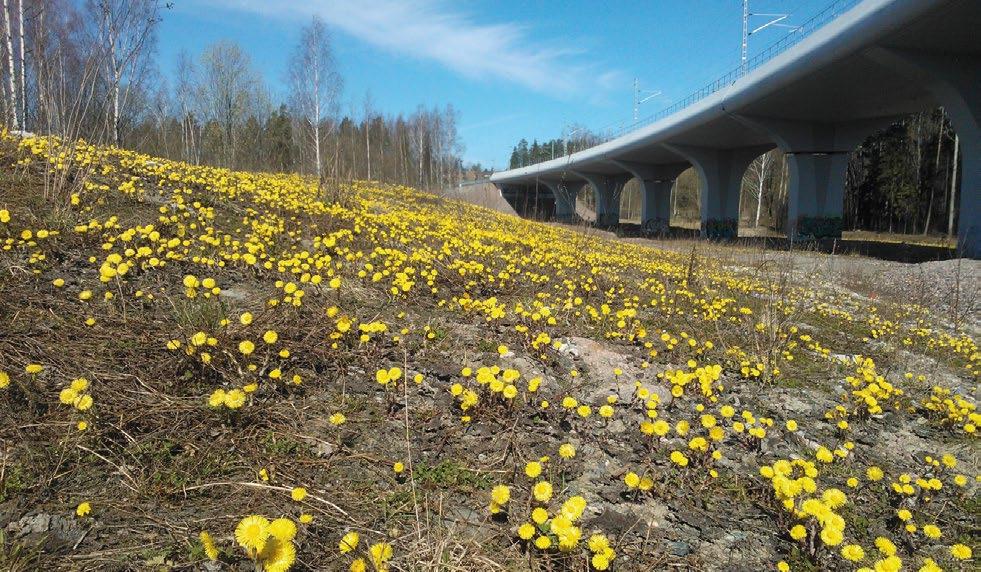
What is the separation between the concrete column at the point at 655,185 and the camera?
37.7 meters

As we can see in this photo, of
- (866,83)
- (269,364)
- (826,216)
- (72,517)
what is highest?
(866,83)

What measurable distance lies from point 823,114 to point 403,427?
26.3m

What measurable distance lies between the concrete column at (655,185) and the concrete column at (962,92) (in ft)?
71.0

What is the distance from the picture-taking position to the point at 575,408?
3088 millimetres

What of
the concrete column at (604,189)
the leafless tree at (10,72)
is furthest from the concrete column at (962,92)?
the concrete column at (604,189)

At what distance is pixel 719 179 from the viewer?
30.9 metres

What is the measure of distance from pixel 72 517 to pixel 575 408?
8.11 feet

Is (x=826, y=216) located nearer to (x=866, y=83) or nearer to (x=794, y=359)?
(x=866, y=83)

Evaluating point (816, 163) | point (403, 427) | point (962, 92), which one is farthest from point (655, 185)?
point (403, 427)

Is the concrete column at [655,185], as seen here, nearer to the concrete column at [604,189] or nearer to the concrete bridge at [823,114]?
the concrete bridge at [823,114]

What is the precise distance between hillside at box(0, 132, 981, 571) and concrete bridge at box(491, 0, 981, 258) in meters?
4.01

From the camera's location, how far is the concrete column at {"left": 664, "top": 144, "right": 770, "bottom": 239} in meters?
29.8

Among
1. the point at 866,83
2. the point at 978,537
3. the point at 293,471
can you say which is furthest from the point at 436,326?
the point at 866,83

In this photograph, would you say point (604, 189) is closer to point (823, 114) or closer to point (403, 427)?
point (823, 114)
